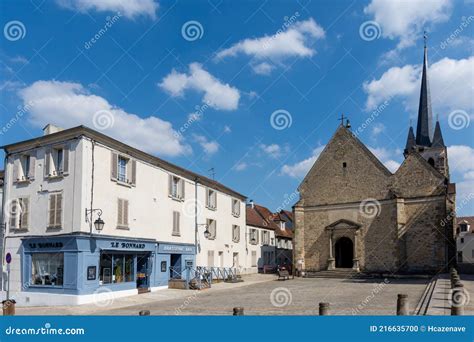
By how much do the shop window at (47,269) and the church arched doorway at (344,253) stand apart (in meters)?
23.0

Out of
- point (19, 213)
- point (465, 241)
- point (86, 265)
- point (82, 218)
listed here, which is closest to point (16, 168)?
point (19, 213)

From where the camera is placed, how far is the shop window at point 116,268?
19641 mm

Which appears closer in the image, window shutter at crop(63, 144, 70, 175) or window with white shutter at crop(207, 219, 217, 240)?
window shutter at crop(63, 144, 70, 175)

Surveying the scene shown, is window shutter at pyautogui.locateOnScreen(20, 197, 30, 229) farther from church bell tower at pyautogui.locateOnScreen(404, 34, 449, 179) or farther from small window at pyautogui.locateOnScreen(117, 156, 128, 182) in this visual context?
church bell tower at pyautogui.locateOnScreen(404, 34, 449, 179)

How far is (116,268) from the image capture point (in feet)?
66.8

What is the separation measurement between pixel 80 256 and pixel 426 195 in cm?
2508

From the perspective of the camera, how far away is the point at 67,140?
63.4 ft

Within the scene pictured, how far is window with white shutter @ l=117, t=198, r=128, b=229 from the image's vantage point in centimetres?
2073

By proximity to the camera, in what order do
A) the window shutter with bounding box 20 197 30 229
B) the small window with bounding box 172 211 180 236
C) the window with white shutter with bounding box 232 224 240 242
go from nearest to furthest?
1. the window shutter with bounding box 20 197 30 229
2. the small window with bounding box 172 211 180 236
3. the window with white shutter with bounding box 232 224 240 242

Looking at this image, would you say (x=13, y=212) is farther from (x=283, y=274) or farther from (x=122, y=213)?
(x=283, y=274)

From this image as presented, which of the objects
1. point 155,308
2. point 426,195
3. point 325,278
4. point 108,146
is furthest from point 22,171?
point 426,195

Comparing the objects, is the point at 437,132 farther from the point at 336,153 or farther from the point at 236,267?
the point at 236,267

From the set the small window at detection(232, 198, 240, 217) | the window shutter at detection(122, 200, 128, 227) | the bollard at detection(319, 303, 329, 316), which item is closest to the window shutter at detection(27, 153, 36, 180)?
the window shutter at detection(122, 200, 128, 227)

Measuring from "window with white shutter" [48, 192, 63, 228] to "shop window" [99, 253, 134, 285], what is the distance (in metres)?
2.44
